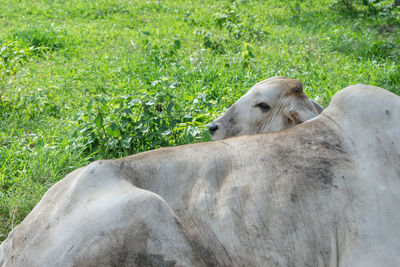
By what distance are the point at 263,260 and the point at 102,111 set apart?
2325 mm

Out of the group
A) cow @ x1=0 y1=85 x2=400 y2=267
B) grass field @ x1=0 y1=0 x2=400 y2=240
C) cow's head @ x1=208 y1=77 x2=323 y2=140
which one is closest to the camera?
cow @ x1=0 y1=85 x2=400 y2=267

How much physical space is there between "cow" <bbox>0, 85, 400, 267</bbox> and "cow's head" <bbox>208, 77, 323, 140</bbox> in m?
0.79

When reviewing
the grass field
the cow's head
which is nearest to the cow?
the cow's head

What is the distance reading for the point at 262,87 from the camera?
142 inches

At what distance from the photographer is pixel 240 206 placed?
7.95 ft

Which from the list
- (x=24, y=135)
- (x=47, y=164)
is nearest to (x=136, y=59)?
(x=24, y=135)

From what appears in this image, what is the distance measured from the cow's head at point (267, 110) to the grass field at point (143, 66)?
0.47 m

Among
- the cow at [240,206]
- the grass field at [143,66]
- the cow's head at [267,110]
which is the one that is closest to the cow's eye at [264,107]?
the cow's head at [267,110]

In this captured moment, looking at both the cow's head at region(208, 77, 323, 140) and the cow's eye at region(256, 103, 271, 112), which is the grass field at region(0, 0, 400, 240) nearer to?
the cow's head at region(208, 77, 323, 140)

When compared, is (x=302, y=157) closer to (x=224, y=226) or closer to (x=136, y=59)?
(x=224, y=226)

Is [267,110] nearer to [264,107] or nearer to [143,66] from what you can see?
[264,107]

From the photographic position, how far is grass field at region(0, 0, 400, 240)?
4.17 meters

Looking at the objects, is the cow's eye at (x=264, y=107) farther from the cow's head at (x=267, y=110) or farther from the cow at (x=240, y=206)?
the cow at (x=240, y=206)

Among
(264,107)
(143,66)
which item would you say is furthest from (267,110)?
(143,66)
